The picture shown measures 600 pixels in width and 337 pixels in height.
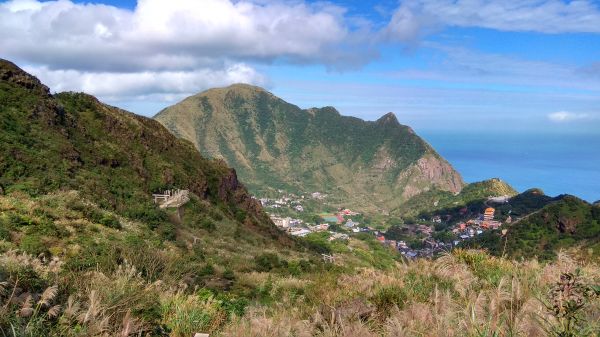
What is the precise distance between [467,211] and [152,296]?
15979cm

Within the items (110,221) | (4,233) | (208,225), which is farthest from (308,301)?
(208,225)

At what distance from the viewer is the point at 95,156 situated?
3061 cm

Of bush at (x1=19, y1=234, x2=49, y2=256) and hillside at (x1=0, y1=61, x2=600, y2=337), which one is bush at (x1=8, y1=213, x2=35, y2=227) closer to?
hillside at (x1=0, y1=61, x2=600, y2=337)

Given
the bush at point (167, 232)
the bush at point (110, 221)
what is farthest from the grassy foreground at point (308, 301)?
the bush at point (167, 232)

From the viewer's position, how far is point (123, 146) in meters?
35.8

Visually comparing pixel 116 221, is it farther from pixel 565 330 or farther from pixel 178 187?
pixel 565 330

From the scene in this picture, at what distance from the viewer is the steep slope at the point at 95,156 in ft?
77.2

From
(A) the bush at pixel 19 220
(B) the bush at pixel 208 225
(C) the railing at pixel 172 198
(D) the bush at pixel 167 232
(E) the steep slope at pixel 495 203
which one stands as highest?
(A) the bush at pixel 19 220

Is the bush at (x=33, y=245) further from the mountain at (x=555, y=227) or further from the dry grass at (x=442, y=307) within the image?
the mountain at (x=555, y=227)

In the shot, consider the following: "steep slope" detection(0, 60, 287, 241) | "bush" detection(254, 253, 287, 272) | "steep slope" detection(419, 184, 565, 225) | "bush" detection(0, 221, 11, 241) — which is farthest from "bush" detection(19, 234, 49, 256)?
"steep slope" detection(419, 184, 565, 225)

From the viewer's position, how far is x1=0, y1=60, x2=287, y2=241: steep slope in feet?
77.2

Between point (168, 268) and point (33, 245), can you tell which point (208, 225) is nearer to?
point (33, 245)

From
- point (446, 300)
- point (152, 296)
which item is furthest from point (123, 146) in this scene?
point (446, 300)

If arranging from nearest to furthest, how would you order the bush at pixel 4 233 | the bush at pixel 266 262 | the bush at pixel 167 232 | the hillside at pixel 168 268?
the hillside at pixel 168 268 < the bush at pixel 4 233 < the bush at pixel 266 262 < the bush at pixel 167 232
